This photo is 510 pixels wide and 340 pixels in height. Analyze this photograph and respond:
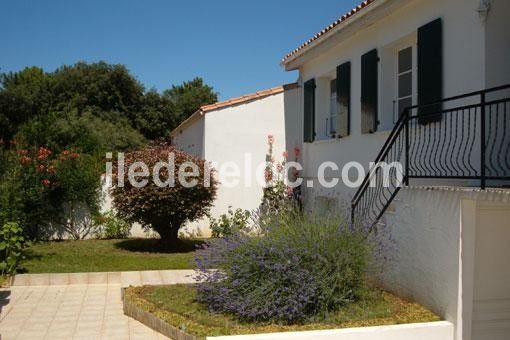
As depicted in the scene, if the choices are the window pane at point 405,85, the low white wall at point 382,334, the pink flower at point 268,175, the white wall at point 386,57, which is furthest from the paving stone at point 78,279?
the window pane at point 405,85

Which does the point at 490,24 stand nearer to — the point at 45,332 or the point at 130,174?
the point at 45,332

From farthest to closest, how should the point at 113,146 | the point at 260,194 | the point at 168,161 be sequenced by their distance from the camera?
the point at 113,146 → the point at 260,194 → the point at 168,161

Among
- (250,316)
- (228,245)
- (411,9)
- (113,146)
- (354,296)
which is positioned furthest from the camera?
(113,146)

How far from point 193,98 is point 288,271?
40667 mm

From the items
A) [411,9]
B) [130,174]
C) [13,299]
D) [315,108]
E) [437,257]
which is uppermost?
[411,9]

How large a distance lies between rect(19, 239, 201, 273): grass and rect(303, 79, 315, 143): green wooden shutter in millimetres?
4412

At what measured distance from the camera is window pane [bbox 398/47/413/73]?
10000 mm

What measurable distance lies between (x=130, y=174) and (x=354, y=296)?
7.16 metres

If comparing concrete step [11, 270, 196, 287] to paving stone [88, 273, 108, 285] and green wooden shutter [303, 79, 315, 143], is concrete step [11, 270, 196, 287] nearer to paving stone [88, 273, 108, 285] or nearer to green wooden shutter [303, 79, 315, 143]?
paving stone [88, 273, 108, 285]

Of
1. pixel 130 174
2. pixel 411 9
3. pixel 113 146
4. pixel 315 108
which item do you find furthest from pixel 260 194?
pixel 113 146

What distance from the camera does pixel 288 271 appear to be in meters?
6.89

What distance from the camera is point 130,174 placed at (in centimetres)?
1255

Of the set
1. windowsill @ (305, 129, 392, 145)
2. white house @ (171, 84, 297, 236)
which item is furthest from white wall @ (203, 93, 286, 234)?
windowsill @ (305, 129, 392, 145)

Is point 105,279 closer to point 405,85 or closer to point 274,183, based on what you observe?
point 274,183
